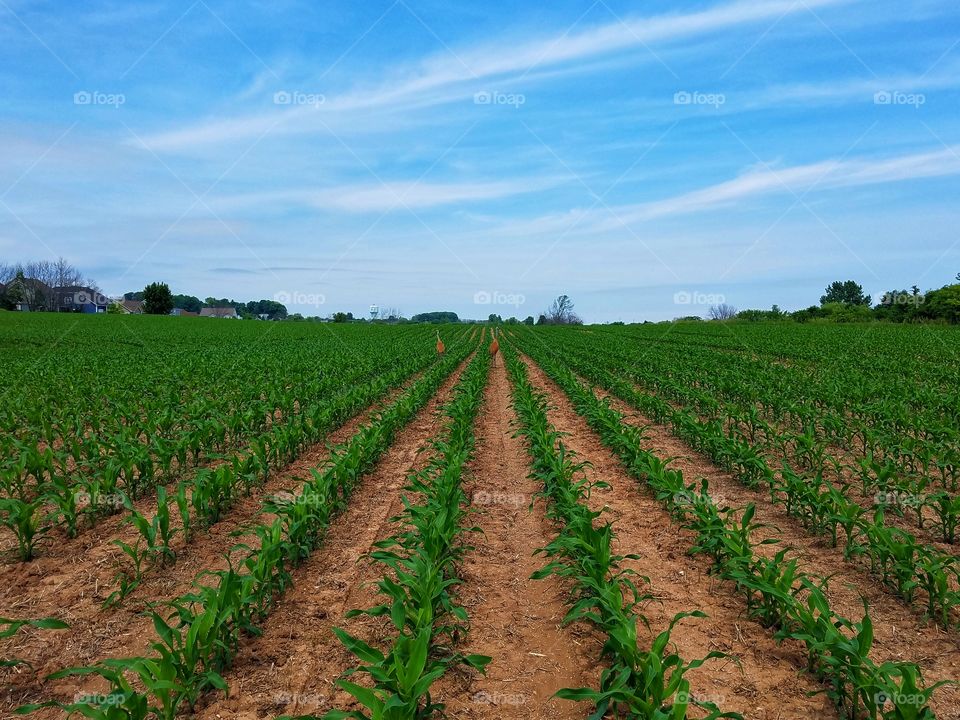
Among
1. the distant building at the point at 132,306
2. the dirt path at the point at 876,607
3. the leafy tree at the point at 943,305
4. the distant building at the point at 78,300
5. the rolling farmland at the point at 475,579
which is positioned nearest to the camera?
the rolling farmland at the point at 475,579

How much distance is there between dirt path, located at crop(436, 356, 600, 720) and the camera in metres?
3.32

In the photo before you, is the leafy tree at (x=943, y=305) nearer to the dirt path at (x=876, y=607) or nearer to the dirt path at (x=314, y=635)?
the dirt path at (x=876, y=607)

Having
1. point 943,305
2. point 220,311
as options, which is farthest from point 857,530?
point 220,311

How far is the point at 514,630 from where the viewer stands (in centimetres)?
409

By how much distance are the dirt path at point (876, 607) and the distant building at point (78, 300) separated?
336ft

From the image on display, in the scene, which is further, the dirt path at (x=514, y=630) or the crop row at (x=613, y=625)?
the dirt path at (x=514, y=630)

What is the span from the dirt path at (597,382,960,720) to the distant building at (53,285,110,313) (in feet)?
336

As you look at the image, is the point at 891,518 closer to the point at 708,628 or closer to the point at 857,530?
the point at 857,530

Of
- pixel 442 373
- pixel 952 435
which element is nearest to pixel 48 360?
pixel 442 373

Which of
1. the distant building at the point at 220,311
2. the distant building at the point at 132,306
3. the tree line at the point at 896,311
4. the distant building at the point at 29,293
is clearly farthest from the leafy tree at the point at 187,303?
the tree line at the point at 896,311

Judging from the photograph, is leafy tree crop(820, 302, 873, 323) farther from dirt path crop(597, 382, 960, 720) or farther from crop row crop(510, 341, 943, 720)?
crop row crop(510, 341, 943, 720)

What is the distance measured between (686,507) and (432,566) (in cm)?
305

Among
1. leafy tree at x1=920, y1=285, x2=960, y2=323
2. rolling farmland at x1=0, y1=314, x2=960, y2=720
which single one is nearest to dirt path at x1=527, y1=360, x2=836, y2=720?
rolling farmland at x1=0, y1=314, x2=960, y2=720

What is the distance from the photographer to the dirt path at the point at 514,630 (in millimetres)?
3324
